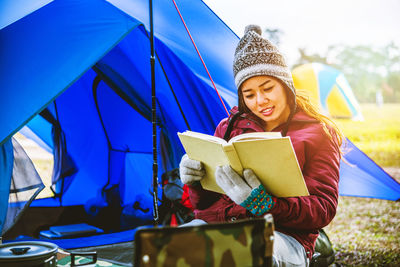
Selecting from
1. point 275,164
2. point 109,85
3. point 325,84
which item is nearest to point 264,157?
point 275,164

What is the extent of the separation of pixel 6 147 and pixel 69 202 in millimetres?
1051

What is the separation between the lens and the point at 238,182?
1295mm

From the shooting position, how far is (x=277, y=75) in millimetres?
1594

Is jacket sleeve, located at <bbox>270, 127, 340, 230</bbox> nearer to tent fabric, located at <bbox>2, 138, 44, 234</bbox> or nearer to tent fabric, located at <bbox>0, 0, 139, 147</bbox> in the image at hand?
tent fabric, located at <bbox>0, 0, 139, 147</bbox>

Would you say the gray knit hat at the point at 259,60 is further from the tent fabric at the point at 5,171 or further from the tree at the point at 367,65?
the tree at the point at 367,65

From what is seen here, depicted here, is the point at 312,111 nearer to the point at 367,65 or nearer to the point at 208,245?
the point at 208,245

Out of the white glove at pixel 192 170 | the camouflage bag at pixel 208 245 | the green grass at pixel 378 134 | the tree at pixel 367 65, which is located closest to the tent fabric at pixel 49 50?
the white glove at pixel 192 170

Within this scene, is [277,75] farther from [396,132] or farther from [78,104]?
[396,132]

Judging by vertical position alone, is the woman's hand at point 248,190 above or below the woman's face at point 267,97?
below

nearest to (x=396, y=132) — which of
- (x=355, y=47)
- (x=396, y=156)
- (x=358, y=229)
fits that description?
(x=396, y=156)

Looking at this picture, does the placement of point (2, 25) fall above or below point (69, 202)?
above

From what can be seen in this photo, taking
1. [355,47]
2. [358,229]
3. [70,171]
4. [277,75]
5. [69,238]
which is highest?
[355,47]

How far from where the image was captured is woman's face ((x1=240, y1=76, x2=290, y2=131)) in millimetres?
1612

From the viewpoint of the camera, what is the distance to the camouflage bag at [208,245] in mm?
851
